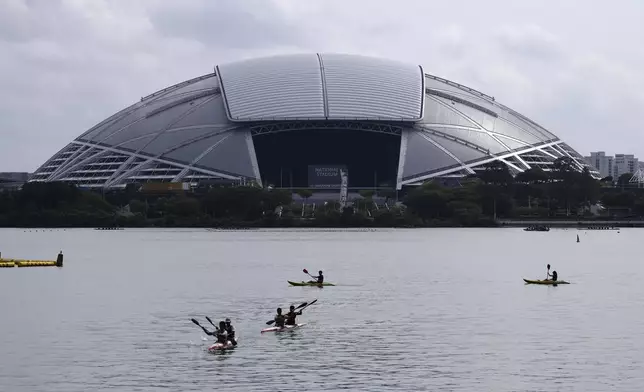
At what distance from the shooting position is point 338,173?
7456 inches

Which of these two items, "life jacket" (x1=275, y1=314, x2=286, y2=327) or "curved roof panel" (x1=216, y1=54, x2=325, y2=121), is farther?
"curved roof panel" (x1=216, y1=54, x2=325, y2=121)

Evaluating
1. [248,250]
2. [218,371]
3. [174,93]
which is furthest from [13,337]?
[174,93]

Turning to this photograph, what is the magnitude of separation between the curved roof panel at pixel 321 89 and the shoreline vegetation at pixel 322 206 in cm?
1065

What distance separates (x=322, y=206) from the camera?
17388cm

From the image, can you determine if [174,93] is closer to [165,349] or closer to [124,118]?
[124,118]

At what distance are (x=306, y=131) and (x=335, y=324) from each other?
12729 centimetres

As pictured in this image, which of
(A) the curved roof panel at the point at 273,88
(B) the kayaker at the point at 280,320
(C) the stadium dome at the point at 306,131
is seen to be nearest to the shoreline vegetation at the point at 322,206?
(C) the stadium dome at the point at 306,131

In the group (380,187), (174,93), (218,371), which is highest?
(174,93)

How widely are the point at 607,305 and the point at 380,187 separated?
121709mm

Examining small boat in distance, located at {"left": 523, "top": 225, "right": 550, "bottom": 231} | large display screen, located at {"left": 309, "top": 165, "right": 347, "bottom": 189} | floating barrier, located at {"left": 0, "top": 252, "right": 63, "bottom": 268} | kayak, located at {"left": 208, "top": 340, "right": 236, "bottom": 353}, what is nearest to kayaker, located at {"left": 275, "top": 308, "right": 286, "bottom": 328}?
kayak, located at {"left": 208, "top": 340, "right": 236, "bottom": 353}

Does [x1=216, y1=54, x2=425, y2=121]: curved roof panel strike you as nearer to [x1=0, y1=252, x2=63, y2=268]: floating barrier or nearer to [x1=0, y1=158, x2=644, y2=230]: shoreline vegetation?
[x1=0, y1=158, x2=644, y2=230]: shoreline vegetation

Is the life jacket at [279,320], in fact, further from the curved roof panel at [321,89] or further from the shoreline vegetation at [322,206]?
the curved roof panel at [321,89]

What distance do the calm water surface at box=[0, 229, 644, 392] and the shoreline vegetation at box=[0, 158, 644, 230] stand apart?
183 ft

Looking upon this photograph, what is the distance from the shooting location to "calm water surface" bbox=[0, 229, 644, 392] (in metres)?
41.8
